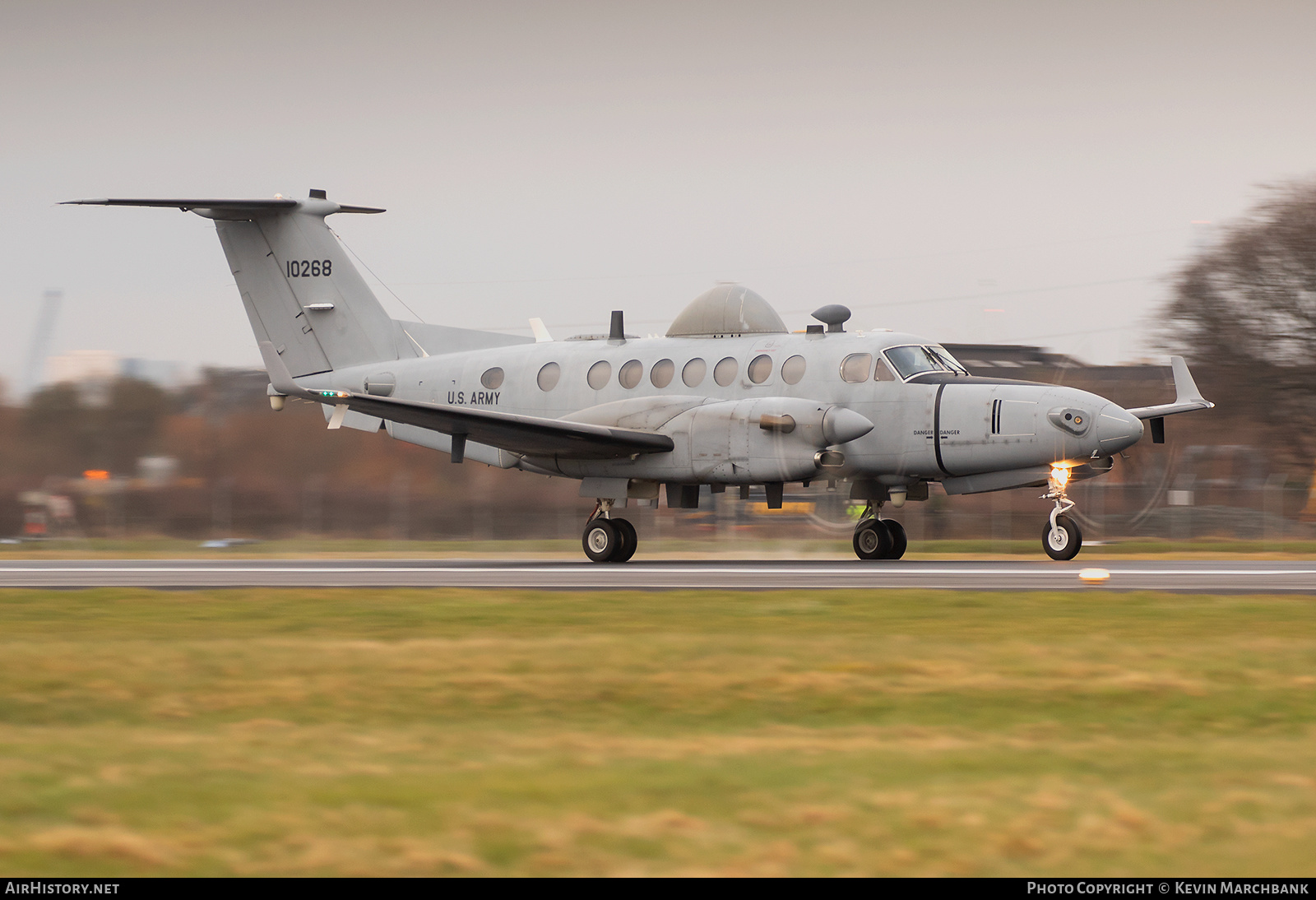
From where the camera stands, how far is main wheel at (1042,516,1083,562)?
20609mm

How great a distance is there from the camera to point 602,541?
2273cm

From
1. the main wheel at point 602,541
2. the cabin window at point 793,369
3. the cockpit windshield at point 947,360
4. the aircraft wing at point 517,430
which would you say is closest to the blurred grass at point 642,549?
the main wheel at point 602,541

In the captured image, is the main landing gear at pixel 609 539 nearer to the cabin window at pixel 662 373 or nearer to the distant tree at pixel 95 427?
the cabin window at pixel 662 373

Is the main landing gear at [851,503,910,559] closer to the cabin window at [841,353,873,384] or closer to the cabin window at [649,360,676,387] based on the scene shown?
the cabin window at [841,353,873,384]

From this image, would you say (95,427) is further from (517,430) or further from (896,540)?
(896,540)

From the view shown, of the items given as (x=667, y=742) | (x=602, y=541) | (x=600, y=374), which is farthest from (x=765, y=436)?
(x=667, y=742)

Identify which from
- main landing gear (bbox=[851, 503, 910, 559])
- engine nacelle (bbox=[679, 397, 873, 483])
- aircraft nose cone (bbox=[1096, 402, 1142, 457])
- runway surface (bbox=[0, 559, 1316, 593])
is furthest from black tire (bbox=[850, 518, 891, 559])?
aircraft nose cone (bbox=[1096, 402, 1142, 457])

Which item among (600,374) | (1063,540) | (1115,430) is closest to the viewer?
(1115,430)

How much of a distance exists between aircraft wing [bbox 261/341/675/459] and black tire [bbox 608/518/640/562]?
114 centimetres

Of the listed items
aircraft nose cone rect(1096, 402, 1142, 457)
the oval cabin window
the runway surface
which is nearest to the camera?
the runway surface

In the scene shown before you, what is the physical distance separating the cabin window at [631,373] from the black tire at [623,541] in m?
2.25

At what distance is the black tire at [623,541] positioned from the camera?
893 inches

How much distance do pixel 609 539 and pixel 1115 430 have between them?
26.6ft

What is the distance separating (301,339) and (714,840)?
23072 mm
